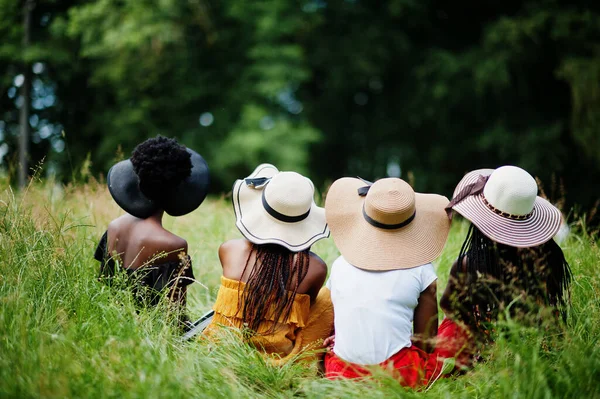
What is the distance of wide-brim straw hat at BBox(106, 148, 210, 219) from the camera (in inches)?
115

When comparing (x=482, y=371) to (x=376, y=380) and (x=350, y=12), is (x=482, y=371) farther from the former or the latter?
(x=350, y=12)

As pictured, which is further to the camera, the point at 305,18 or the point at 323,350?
the point at 305,18

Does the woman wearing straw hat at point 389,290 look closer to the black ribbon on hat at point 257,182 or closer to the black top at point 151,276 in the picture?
the black ribbon on hat at point 257,182

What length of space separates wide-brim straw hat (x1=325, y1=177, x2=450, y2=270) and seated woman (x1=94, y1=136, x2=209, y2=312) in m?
0.85

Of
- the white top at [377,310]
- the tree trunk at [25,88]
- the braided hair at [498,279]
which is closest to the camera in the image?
the white top at [377,310]

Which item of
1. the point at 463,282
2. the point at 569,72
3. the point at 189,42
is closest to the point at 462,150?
the point at 569,72

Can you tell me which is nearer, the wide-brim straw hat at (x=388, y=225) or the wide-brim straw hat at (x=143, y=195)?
the wide-brim straw hat at (x=388, y=225)

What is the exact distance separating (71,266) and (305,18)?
1080 centimetres

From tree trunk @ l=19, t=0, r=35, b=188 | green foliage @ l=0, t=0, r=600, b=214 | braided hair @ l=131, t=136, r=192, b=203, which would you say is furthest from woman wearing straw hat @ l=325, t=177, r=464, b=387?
tree trunk @ l=19, t=0, r=35, b=188

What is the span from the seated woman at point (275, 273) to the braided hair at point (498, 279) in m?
0.80

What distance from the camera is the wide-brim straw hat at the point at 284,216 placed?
2.80 metres

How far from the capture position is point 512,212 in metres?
2.59

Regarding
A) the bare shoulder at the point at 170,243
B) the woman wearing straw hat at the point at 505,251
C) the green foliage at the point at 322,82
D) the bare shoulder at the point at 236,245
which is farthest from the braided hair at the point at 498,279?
the green foliage at the point at 322,82

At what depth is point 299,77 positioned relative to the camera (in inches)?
451
